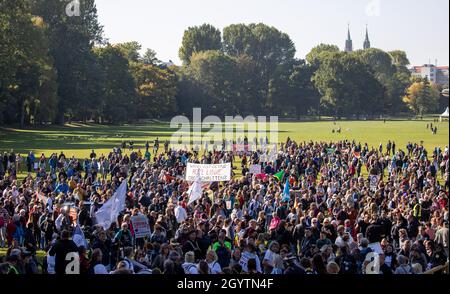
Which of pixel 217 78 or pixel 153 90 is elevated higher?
pixel 217 78

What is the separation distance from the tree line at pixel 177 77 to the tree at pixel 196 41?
21cm

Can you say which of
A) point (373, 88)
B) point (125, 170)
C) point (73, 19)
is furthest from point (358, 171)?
point (373, 88)

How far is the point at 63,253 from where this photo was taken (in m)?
10.0

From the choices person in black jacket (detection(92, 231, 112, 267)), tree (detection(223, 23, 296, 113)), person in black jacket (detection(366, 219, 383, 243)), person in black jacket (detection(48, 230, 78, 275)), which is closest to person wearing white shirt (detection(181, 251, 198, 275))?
person in black jacket (detection(48, 230, 78, 275))

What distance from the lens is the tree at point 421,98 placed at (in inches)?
5463

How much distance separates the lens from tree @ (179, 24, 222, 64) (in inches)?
5527

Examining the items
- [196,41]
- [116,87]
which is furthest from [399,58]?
[116,87]

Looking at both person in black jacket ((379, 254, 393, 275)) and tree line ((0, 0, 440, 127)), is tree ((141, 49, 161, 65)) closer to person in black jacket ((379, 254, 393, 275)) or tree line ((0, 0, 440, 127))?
tree line ((0, 0, 440, 127))

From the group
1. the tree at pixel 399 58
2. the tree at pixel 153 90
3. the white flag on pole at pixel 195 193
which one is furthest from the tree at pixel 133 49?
the white flag on pole at pixel 195 193

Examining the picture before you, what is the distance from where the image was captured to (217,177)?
70.4 feet

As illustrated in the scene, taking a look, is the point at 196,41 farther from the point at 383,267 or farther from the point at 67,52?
the point at 383,267

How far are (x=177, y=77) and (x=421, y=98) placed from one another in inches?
2176

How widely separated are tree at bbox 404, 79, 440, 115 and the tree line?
21 cm
